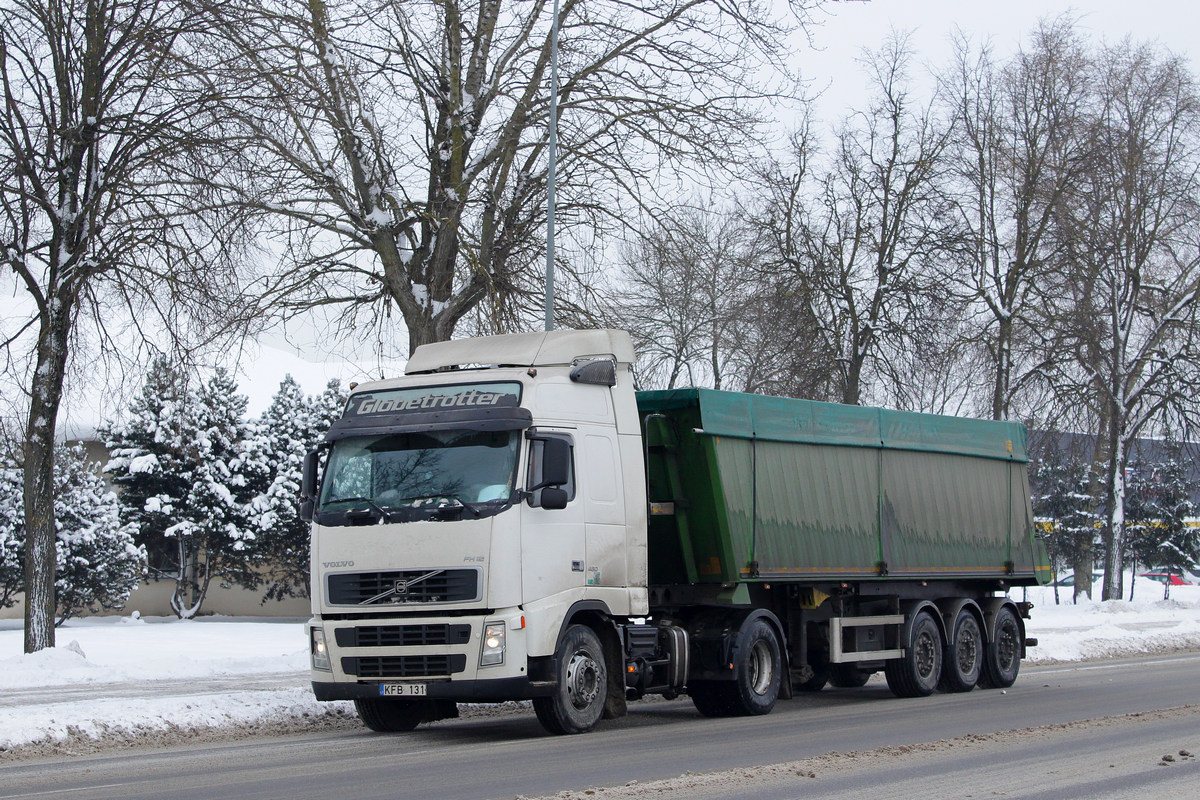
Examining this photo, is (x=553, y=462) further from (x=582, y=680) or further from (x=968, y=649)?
(x=968, y=649)

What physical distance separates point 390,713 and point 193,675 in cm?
827

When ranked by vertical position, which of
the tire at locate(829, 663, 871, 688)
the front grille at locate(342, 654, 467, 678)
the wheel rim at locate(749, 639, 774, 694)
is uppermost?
the front grille at locate(342, 654, 467, 678)

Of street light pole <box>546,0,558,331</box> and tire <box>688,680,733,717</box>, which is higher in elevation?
street light pole <box>546,0,558,331</box>

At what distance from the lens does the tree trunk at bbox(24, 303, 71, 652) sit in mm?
18906

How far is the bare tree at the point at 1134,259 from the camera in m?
38.7

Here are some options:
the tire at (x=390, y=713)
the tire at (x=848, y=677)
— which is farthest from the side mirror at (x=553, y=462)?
the tire at (x=848, y=677)

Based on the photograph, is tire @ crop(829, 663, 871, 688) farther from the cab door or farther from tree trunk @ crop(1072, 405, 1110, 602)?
tree trunk @ crop(1072, 405, 1110, 602)

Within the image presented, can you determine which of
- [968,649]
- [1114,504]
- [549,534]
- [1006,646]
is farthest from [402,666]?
[1114,504]

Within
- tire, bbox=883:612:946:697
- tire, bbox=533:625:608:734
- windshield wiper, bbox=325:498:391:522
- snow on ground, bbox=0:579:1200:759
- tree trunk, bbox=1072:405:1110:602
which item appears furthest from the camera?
tree trunk, bbox=1072:405:1110:602

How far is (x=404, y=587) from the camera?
1128cm

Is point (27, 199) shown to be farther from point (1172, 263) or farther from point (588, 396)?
point (1172, 263)

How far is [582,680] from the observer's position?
11.9 metres

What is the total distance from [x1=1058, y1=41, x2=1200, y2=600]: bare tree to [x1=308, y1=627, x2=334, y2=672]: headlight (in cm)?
3077

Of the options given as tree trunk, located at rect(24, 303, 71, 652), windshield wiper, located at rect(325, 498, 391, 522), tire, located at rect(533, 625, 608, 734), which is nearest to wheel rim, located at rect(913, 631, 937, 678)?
tire, located at rect(533, 625, 608, 734)
